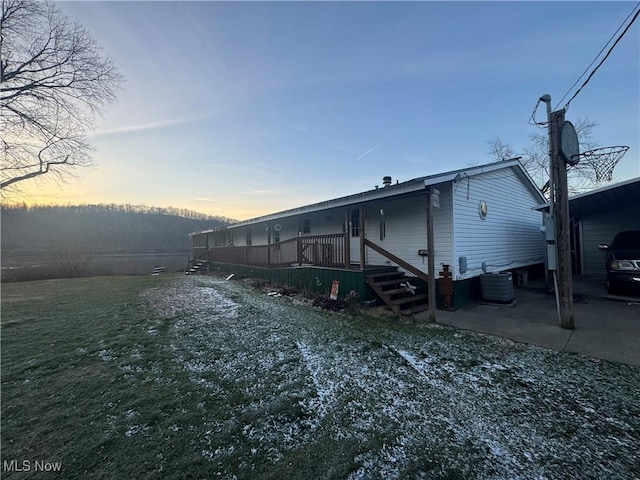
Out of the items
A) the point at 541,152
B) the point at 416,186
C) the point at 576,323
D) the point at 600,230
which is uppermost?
the point at 541,152

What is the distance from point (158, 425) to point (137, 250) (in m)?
55.8

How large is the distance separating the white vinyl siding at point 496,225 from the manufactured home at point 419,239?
0.03 meters

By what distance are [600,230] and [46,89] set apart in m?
25.1

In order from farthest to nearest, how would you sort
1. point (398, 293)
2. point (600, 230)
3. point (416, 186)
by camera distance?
point (600, 230), point (398, 293), point (416, 186)

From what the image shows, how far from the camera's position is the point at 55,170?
1420 cm

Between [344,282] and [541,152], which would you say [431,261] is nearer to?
[344,282]

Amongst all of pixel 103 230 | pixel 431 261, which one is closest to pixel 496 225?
pixel 431 261

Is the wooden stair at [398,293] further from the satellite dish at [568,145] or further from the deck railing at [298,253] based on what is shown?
the satellite dish at [568,145]

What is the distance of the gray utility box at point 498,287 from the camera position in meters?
7.21

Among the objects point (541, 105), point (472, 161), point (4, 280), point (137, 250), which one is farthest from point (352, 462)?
point (137, 250)

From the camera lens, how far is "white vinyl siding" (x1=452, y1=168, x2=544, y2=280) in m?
7.61

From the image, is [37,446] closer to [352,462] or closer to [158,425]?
[158,425]

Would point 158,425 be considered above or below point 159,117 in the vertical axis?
below

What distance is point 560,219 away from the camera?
514 cm
